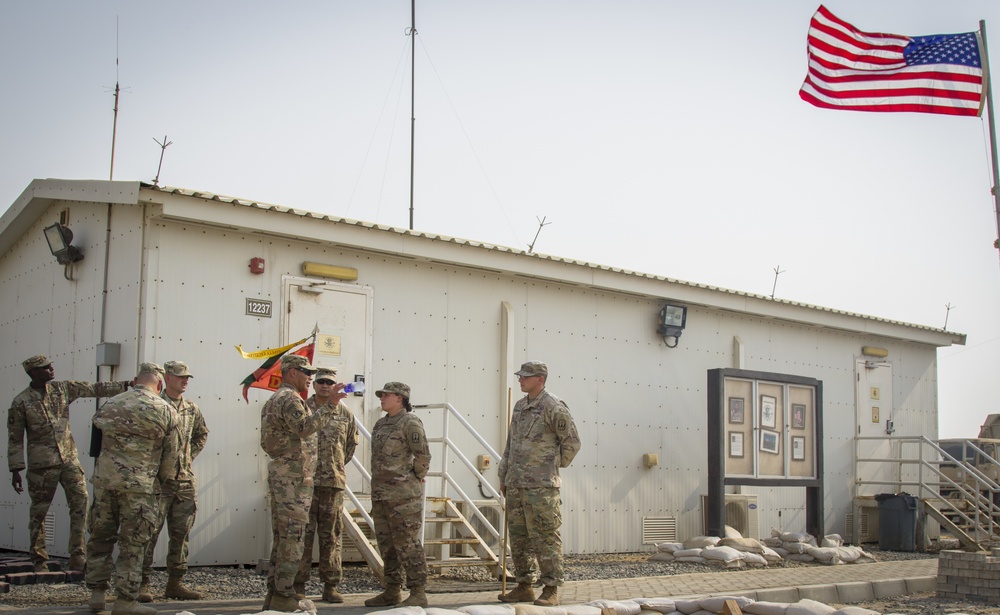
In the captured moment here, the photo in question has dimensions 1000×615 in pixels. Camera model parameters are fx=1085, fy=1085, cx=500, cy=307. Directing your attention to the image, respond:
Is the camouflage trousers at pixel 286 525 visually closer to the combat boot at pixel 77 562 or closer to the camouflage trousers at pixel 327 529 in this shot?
the camouflage trousers at pixel 327 529

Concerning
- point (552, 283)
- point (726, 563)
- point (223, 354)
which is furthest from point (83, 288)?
point (726, 563)

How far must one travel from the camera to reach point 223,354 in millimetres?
10477

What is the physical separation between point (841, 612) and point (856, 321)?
1024 cm

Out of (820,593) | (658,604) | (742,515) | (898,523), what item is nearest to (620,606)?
(658,604)

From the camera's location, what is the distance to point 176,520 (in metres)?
8.53

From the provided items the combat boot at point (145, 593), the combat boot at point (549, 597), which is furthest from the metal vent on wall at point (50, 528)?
the combat boot at point (549, 597)

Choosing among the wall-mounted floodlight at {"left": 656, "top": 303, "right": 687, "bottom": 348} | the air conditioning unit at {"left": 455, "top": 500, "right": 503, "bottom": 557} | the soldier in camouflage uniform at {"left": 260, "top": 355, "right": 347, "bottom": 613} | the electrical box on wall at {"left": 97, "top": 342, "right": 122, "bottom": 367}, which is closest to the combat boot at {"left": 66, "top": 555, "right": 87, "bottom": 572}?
the electrical box on wall at {"left": 97, "top": 342, "right": 122, "bottom": 367}

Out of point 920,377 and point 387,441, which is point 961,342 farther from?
point 387,441

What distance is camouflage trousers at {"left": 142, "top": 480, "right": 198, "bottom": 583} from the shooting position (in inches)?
330

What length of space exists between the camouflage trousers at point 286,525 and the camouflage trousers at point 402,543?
0.89 m

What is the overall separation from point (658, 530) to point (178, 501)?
754cm

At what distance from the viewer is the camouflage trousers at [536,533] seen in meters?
8.55

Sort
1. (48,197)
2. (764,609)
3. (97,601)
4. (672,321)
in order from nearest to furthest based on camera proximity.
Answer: (97,601) → (764,609) → (48,197) → (672,321)

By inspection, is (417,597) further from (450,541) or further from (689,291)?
(689,291)
